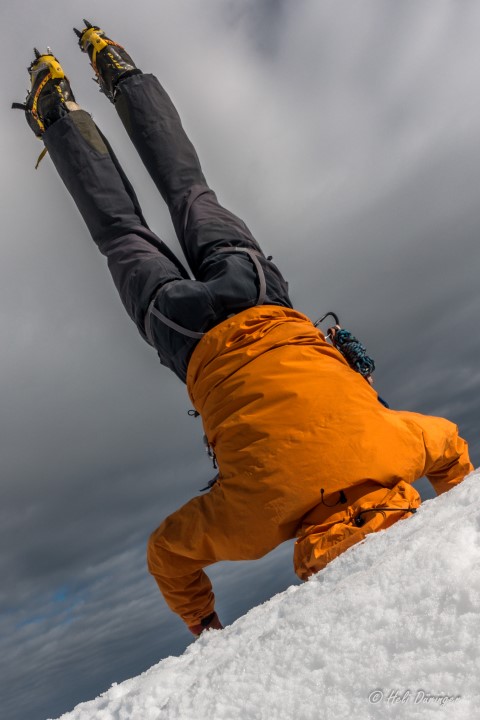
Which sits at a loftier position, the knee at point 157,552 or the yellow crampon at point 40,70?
the yellow crampon at point 40,70

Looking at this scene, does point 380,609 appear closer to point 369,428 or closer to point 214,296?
point 369,428

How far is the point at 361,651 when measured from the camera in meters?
1.84

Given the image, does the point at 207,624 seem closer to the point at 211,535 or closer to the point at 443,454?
the point at 211,535

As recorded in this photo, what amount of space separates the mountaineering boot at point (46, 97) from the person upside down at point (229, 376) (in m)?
0.02

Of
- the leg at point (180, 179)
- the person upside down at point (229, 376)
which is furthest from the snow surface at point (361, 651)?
the leg at point (180, 179)

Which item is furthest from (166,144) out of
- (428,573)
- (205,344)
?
(428,573)

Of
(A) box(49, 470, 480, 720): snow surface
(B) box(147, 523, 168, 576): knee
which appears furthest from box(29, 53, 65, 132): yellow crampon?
(A) box(49, 470, 480, 720): snow surface

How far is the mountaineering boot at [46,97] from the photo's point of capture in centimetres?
707

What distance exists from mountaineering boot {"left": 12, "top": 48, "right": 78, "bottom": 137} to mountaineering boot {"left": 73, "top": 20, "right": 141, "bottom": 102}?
43 centimetres

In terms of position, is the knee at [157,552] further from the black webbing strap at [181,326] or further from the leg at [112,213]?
the leg at [112,213]

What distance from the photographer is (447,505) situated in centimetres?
254

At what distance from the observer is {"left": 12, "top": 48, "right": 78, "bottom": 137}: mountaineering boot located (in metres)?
7.07

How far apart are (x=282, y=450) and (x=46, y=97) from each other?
17.4 ft

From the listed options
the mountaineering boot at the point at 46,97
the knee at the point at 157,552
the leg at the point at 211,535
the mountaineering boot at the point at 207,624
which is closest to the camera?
the leg at the point at 211,535
